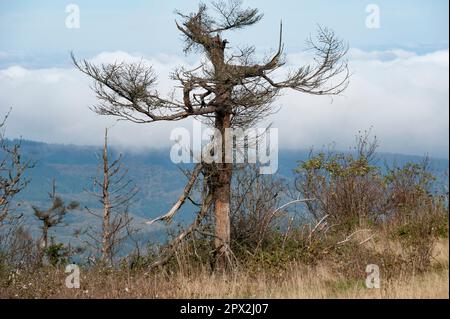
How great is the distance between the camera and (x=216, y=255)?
57.8ft

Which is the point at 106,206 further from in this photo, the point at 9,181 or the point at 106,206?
the point at 9,181

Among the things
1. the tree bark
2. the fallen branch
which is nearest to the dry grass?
the fallen branch

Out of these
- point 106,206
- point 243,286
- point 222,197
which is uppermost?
point 222,197

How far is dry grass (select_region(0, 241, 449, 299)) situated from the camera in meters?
13.1

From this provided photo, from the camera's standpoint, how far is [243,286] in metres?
14.2

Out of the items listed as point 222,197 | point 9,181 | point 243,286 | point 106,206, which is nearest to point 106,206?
point 106,206

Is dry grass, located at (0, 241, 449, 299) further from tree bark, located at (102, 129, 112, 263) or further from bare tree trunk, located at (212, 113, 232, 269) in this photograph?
tree bark, located at (102, 129, 112, 263)

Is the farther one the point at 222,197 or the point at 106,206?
the point at 106,206

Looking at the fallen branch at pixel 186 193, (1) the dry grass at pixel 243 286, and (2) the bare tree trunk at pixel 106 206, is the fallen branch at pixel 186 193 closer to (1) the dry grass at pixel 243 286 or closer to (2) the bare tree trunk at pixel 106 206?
Result: (1) the dry grass at pixel 243 286


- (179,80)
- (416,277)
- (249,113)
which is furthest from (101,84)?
(416,277)

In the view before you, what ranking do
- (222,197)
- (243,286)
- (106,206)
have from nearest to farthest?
(243,286) < (222,197) < (106,206)

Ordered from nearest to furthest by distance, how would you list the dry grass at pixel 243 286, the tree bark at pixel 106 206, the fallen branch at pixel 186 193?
the dry grass at pixel 243 286 < the fallen branch at pixel 186 193 < the tree bark at pixel 106 206

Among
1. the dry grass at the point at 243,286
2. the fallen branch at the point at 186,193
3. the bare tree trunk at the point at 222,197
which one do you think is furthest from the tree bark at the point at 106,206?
the dry grass at the point at 243,286

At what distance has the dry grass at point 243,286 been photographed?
13.1 meters
